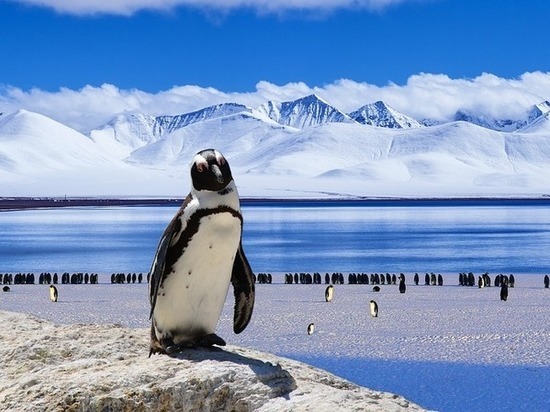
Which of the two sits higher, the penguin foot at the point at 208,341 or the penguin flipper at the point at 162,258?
the penguin flipper at the point at 162,258

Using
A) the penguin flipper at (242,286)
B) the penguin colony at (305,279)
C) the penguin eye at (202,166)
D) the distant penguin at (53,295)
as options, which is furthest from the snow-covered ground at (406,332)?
the penguin eye at (202,166)

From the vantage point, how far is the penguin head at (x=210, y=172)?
18.5ft

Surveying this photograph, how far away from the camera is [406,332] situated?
21969 millimetres

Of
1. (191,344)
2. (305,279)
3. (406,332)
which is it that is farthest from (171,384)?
(305,279)

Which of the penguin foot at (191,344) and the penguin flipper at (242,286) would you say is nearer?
the penguin foot at (191,344)

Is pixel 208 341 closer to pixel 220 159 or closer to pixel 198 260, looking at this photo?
pixel 198 260

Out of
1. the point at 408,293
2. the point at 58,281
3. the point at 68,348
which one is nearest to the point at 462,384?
the point at 68,348

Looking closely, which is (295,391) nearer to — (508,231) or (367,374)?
(367,374)

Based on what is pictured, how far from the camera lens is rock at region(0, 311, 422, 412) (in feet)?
16.3

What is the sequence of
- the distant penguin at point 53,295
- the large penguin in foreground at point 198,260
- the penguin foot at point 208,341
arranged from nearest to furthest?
1. the large penguin in foreground at point 198,260
2. the penguin foot at point 208,341
3. the distant penguin at point 53,295

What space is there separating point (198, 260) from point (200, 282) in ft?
0.57

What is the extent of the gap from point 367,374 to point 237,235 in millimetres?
11796

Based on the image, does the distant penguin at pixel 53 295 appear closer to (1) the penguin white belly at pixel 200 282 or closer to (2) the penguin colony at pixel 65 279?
(2) the penguin colony at pixel 65 279

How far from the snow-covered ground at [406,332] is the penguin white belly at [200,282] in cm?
976
